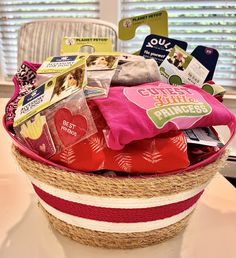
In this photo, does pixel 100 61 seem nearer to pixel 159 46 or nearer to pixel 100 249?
pixel 159 46

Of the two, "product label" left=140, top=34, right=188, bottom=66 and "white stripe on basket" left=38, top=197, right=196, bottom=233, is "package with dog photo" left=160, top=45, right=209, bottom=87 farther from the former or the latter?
"white stripe on basket" left=38, top=197, right=196, bottom=233

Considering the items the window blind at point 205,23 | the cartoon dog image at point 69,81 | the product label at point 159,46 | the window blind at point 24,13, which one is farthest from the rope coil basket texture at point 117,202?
the window blind at point 24,13

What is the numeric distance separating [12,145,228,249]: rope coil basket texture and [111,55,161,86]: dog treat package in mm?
176

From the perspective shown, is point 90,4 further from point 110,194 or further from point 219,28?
point 110,194

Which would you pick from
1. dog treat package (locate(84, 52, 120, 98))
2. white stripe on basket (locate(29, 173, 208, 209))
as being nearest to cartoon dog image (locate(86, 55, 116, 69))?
dog treat package (locate(84, 52, 120, 98))

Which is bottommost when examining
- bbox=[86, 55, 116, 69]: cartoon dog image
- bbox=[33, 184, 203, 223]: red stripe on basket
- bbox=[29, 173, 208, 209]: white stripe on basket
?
bbox=[33, 184, 203, 223]: red stripe on basket

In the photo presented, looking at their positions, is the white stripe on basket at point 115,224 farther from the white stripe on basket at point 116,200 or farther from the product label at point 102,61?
the product label at point 102,61

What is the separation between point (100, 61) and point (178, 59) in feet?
0.48

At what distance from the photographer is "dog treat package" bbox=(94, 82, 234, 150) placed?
0.41m

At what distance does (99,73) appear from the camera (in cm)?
52

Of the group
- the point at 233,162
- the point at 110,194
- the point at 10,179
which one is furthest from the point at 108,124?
the point at 233,162

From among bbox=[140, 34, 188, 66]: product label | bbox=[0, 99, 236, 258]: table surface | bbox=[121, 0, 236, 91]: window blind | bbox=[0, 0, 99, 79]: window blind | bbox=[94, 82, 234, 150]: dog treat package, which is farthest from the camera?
bbox=[0, 0, 99, 79]: window blind

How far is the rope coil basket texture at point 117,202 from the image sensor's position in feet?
1.41

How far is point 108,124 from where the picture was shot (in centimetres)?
41
